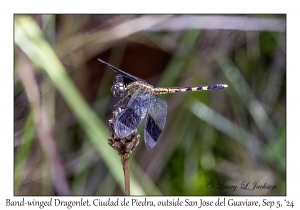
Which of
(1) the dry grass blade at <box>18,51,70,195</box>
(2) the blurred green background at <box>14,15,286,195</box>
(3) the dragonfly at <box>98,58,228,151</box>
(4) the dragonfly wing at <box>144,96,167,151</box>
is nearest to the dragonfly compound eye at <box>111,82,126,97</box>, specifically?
→ (3) the dragonfly at <box>98,58,228,151</box>

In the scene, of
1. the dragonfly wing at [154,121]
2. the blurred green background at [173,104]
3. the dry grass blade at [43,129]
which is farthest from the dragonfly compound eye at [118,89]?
the dry grass blade at [43,129]

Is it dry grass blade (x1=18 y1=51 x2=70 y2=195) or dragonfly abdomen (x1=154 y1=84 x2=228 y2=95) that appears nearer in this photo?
dragonfly abdomen (x1=154 y1=84 x2=228 y2=95)

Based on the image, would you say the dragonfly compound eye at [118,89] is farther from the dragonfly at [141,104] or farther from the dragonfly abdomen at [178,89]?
the dragonfly abdomen at [178,89]

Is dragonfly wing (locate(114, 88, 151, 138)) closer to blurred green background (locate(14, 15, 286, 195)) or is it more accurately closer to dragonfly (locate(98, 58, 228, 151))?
dragonfly (locate(98, 58, 228, 151))

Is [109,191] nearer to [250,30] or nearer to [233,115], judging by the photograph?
[233,115]

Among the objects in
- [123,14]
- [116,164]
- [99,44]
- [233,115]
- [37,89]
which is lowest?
[116,164]

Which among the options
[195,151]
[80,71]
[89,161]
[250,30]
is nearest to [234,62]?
[250,30]
